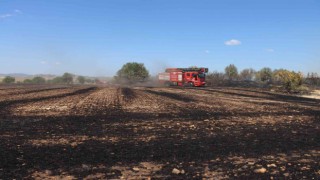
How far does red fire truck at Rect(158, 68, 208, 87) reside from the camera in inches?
2357

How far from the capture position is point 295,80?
48.3 meters

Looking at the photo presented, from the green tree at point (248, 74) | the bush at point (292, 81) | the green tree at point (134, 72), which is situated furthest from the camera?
the green tree at point (248, 74)

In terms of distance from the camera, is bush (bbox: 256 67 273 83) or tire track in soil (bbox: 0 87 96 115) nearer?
tire track in soil (bbox: 0 87 96 115)

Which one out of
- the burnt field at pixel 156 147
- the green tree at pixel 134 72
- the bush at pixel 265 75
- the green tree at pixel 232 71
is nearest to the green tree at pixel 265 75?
the bush at pixel 265 75

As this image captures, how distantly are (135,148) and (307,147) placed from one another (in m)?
5.40

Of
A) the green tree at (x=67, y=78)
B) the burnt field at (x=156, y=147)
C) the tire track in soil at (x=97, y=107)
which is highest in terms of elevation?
the green tree at (x=67, y=78)

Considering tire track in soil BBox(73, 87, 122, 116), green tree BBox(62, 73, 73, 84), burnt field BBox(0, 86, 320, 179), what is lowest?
burnt field BBox(0, 86, 320, 179)

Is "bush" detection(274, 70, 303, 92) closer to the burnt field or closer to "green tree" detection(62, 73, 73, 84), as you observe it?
the burnt field

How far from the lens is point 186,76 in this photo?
61.4 metres

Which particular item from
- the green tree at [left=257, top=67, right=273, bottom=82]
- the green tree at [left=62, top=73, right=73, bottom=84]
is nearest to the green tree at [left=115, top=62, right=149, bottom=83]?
the green tree at [left=62, top=73, right=73, bottom=84]

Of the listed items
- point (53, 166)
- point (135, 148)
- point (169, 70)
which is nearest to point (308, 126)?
point (135, 148)

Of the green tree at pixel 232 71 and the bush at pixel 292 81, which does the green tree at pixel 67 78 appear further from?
the bush at pixel 292 81

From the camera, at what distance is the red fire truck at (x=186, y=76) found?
59.9m

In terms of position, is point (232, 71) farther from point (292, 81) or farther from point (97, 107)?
point (97, 107)
